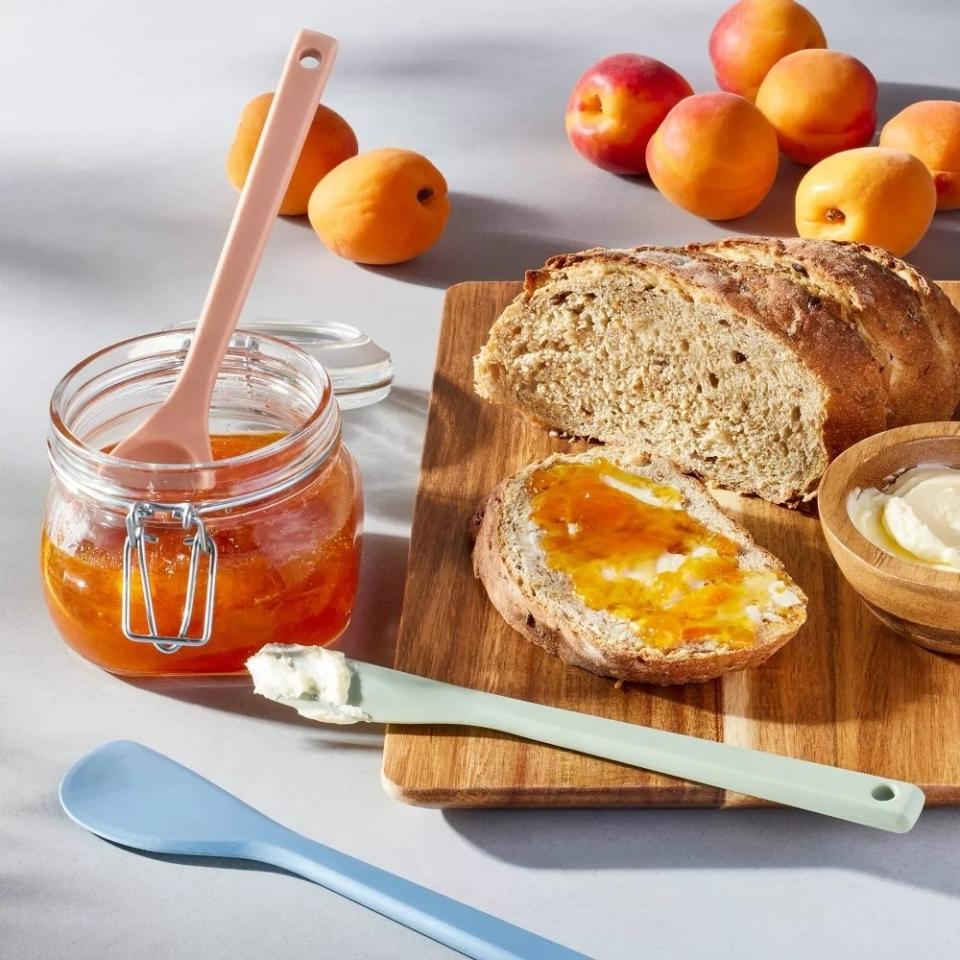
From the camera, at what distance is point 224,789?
2.16 metres

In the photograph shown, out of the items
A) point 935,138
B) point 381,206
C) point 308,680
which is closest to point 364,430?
point 381,206

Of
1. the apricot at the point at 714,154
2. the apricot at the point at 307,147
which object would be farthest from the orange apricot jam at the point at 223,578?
the apricot at the point at 714,154

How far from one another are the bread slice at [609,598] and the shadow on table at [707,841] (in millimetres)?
231

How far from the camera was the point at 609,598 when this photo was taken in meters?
2.27

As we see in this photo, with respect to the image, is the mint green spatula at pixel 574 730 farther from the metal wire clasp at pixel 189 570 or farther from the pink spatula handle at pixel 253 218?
the pink spatula handle at pixel 253 218

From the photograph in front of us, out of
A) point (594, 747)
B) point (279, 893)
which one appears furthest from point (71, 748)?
point (594, 747)

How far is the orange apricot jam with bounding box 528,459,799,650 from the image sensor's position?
2234 millimetres

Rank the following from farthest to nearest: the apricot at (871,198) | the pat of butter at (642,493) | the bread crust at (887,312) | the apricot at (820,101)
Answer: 1. the apricot at (820,101)
2. the apricot at (871,198)
3. the bread crust at (887,312)
4. the pat of butter at (642,493)

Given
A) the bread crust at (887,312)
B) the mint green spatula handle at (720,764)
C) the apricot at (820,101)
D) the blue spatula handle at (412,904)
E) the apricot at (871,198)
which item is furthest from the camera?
the apricot at (820,101)

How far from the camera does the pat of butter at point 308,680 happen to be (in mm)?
2154

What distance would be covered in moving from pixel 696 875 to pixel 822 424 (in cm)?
88

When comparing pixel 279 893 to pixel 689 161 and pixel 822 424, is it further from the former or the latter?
pixel 689 161

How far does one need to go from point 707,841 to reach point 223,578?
83 centimetres

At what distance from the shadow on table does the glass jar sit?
1.44 ft
